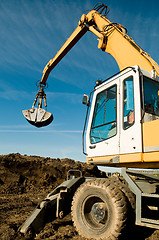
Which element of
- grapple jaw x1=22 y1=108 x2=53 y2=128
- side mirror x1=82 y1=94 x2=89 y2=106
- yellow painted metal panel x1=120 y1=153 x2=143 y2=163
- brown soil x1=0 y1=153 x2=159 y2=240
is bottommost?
brown soil x1=0 y1=153 x2=159 y2=240

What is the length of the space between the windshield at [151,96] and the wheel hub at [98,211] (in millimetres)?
1929

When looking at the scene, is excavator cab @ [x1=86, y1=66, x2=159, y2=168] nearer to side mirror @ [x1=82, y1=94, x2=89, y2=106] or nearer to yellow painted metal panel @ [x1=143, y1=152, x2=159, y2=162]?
yellow painted metal panel @ [x1=143, y1=152, x2=159, y2=162]

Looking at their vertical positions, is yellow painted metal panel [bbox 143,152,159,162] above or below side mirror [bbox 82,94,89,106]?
below

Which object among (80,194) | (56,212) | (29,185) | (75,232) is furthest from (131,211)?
(29,185)

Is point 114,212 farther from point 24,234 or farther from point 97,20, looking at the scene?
point 97,20

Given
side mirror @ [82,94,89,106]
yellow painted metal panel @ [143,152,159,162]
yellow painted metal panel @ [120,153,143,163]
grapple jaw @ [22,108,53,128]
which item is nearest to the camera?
yellow painted metal panel @ [143,152,159,162]

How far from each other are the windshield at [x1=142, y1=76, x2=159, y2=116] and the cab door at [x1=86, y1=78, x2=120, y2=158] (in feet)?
1.79

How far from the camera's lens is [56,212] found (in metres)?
4.02

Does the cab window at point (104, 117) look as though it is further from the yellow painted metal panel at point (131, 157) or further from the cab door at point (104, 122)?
the yellow painted metal panel at point (131, 157)

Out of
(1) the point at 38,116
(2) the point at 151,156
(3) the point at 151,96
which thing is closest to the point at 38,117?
(1) the point at 38,116

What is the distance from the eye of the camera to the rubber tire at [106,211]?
9.47ft

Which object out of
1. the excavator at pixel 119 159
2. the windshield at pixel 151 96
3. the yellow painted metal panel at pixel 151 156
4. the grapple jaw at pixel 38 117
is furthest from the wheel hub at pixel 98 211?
the grapple jaw at pixel 38 117

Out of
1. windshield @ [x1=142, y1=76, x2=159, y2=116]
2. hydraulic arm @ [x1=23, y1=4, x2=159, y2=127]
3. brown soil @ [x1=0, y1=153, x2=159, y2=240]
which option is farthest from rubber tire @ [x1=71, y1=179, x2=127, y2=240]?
brown soil @ [x1=0, y1=153, x2=159, y2=240]

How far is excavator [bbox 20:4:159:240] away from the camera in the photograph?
117 inches
